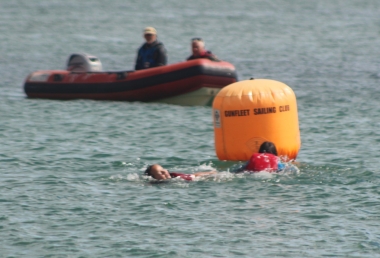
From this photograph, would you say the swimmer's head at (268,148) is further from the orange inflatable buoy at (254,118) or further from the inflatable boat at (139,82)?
the inflatable boat at (139,82)

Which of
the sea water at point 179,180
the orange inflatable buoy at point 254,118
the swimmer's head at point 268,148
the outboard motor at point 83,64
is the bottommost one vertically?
the sea water at point 179,180

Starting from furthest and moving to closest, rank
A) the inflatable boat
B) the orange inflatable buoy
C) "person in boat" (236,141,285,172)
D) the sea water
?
1. the inflatable boat
2. the orange inflatable buoy
3. "person in boat" (236,141,285,172)
4. the sea water

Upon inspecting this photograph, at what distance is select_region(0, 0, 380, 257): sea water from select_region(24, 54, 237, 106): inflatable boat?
10.5 inches

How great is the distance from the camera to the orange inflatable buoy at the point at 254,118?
11664 mm

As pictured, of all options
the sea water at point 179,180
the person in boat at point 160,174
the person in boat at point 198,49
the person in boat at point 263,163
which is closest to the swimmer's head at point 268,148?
the person in boat at point 263,163

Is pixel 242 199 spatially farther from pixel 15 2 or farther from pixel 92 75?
pixel 15 2

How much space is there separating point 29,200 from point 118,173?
1.80 metres

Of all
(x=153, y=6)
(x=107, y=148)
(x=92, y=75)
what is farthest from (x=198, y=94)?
(x=153, y=6)

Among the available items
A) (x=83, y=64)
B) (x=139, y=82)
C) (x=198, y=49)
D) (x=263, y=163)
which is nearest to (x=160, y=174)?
(x=263, y=163)

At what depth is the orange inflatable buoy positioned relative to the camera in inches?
459

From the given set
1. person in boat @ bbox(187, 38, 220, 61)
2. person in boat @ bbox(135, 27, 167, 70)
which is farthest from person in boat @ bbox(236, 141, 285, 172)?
person in boat @ bbox(135, 27, 167, 70)

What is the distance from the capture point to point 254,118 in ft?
38.4

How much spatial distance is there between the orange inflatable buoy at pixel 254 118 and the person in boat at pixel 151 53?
6507 millimetres

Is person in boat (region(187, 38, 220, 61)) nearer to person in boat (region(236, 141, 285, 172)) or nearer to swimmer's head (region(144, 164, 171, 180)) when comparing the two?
person in boat (region(236, 141, 285, 172))
